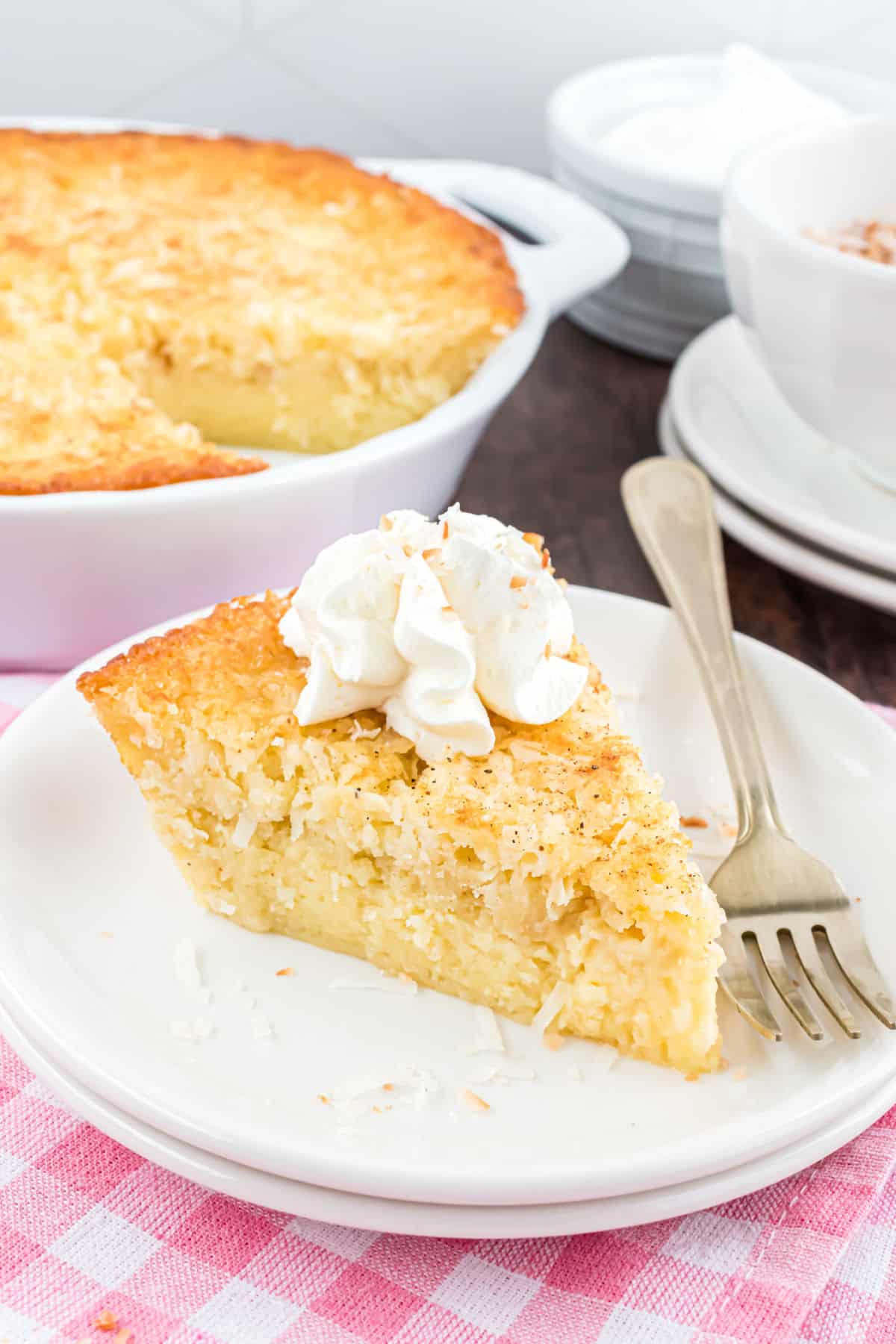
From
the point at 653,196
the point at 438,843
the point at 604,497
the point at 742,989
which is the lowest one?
the point at 604,497

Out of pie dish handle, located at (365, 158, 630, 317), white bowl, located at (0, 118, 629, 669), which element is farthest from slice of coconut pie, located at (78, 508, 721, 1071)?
pie dish handle, located at (365, 158, 630, 317)

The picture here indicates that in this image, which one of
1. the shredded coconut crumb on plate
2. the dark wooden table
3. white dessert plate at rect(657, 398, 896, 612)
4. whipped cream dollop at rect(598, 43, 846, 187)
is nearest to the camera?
the shredded coconut crumb on plate

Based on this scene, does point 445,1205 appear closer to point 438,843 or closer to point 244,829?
point 438,843

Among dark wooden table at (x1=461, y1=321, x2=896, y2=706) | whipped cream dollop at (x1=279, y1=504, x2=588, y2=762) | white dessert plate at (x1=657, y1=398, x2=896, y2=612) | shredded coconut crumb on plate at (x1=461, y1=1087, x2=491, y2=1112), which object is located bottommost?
dark wooden table at (x1=461, y1=321, x2=896, y2=706)

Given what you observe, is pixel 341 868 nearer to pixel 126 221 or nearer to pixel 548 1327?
pixel 548 1327

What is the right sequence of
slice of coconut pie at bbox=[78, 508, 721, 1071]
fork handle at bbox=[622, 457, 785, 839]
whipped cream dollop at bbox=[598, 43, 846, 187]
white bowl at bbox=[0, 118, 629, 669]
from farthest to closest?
whipped cream dollop at bbox=[598, 43, 846, 187] → white bowl at bbox=[0, 118, 629, 669] → fork handle at bbox=[622, 457, 785, 839] → slice of coconut pie at bbox=[78, 508, 721, 1071]

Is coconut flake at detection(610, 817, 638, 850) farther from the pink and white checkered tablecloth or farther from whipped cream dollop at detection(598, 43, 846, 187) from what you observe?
whipped cream dollop at detection(598, 43, 846, 187)

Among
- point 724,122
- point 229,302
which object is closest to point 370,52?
point 724,122
